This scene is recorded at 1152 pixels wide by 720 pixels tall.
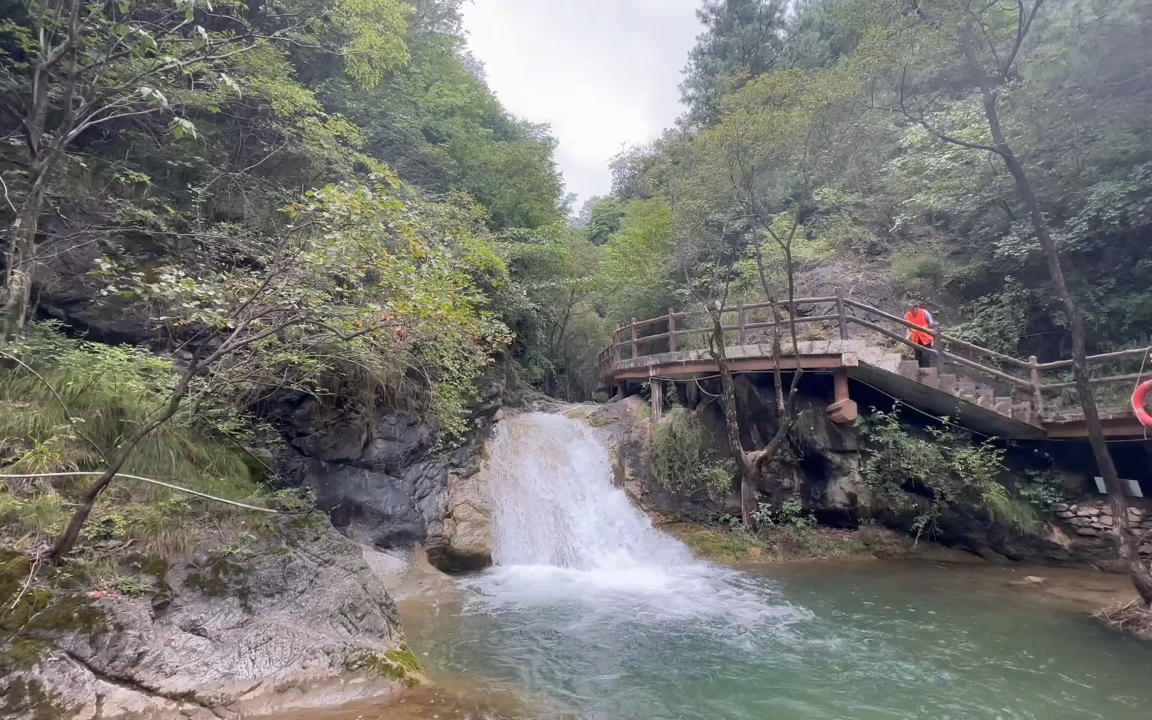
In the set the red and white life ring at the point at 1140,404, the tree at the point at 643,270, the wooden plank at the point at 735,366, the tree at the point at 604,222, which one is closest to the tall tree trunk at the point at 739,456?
the wooden plank at the point at 735,366

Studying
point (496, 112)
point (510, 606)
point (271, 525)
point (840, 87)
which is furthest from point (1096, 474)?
point (496, 112)

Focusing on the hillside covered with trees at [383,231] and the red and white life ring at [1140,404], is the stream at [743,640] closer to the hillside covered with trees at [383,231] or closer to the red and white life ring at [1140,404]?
the hillside covered with trees at [383,231]

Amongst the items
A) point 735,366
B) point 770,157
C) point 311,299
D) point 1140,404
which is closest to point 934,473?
point 1140,404

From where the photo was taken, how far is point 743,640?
704cm

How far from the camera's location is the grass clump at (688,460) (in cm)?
1218

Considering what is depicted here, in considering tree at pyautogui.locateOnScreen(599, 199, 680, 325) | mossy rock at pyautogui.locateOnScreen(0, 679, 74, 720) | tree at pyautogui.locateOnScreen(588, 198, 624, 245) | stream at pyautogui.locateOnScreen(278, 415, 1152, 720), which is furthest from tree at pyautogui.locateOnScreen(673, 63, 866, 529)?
tree at pyautogui.locateOnScreen(588, 198, 624, 245)

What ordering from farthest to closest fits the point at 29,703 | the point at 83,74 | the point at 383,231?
the point at 83,74, the point at 383,231, the point at 29,703

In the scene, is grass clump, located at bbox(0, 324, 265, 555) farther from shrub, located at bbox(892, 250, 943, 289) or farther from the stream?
shrub, located at bbox(892, 250, 943, 289)

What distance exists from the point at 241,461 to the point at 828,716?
7.18 metres

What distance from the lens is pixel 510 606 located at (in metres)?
8.45

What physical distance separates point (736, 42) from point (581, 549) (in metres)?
24.1

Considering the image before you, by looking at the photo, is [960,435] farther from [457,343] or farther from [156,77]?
[156,77]

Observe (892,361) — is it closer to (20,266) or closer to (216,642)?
(216,642)

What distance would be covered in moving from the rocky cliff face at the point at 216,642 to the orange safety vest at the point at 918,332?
435 inches
